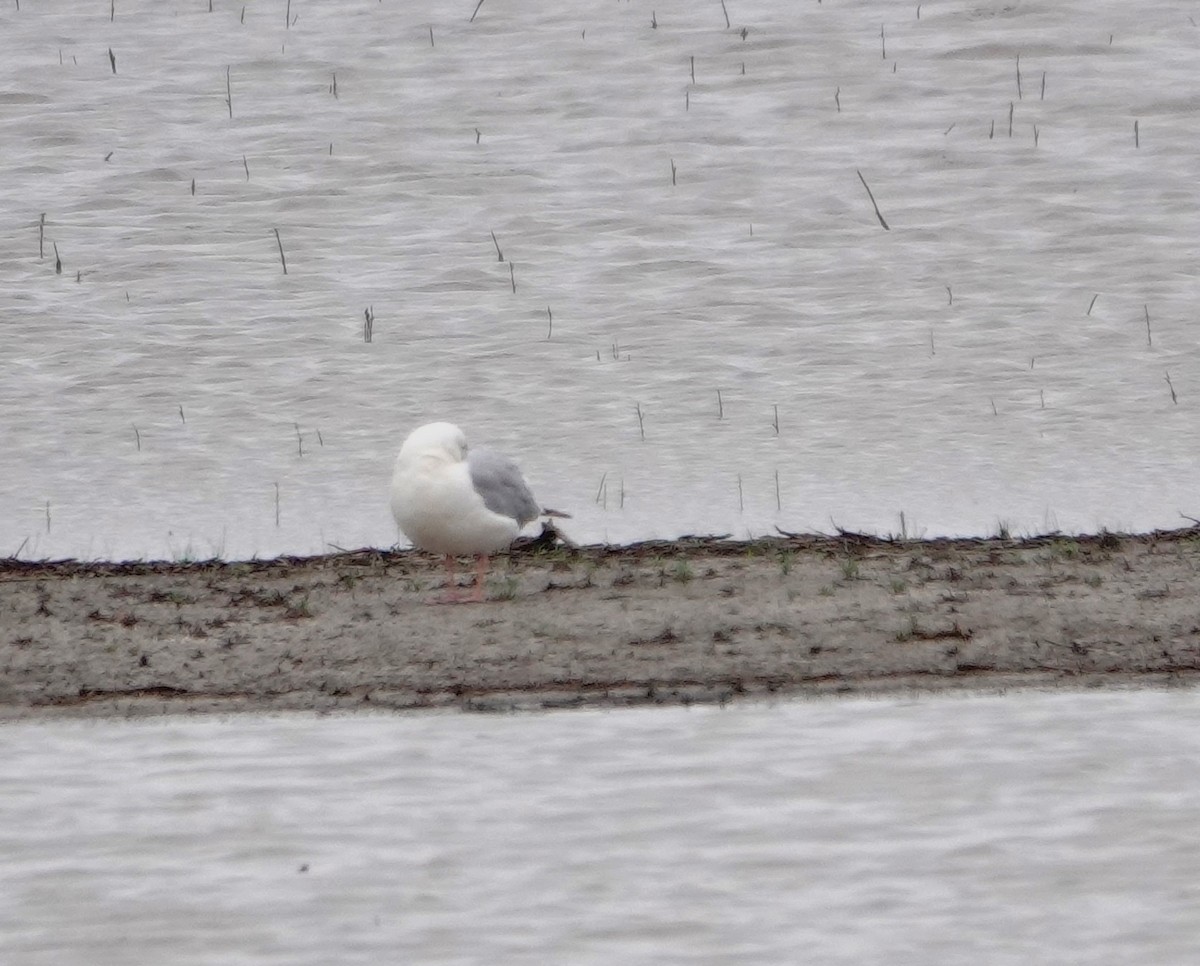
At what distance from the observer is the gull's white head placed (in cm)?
834

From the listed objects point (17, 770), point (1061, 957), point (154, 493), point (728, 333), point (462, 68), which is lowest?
point (1061, 957)

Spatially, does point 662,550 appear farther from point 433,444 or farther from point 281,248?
point 281,248

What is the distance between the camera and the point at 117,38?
786 inches

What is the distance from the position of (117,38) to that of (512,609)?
1314cm

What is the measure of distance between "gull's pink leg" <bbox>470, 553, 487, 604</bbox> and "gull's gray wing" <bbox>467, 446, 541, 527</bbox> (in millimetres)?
→ 208

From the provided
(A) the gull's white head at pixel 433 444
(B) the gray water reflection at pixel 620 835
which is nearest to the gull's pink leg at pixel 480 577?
(A) the gull's white head at pixel 433 444

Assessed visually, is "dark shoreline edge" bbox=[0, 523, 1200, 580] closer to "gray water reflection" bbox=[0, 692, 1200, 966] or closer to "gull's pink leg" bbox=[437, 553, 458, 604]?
"gull's pink leg" bbox=[437, 553, 458, 604]

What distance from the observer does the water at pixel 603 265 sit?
1155 cm


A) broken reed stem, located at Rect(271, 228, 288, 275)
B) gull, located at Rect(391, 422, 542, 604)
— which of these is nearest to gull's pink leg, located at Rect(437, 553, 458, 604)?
gull, located at Rect(391, 422, 542, 604)

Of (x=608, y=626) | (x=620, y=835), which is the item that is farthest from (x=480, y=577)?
(x=620, y=835)

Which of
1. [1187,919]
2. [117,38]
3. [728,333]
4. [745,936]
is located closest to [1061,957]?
[1187,919]

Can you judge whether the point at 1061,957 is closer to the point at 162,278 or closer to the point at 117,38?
the point at 162,278

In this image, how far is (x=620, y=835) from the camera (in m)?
6.11

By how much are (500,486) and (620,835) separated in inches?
108
